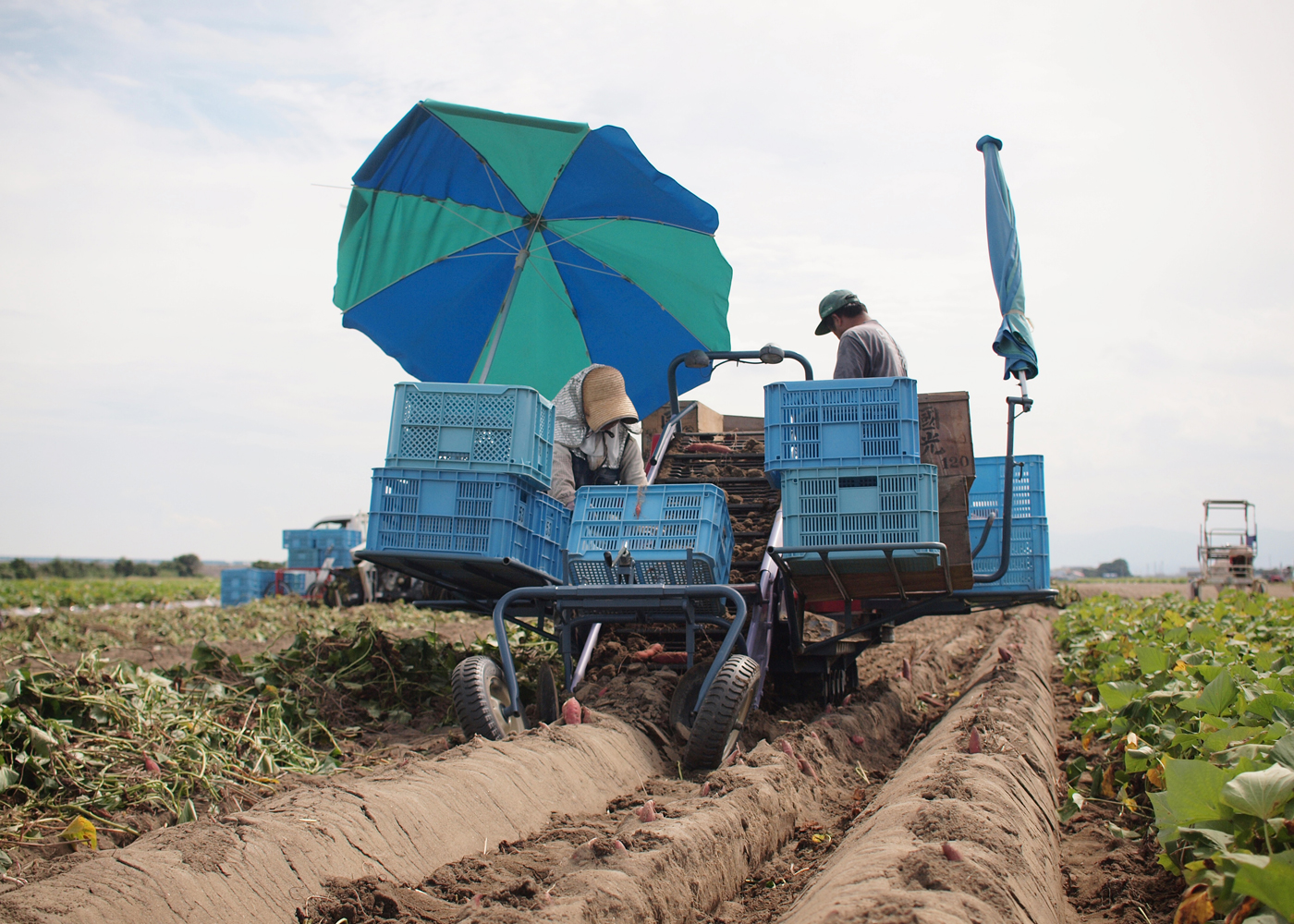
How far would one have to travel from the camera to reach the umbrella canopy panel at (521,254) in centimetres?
592

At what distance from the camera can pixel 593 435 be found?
19.1 ft

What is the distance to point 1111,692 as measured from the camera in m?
4.32

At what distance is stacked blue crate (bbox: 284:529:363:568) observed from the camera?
1927cm

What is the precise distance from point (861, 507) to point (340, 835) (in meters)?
2.89

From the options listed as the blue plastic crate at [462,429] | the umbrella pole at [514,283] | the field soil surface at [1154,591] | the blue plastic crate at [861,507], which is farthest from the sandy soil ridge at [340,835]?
the field soil surface at [1154,591]

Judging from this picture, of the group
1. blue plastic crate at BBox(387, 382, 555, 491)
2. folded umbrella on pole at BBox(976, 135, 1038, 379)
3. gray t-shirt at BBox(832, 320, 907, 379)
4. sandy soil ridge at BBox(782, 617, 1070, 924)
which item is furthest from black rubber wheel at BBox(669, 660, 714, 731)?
folded umbrella on pole at BBox(976, 135, 1038, 379)

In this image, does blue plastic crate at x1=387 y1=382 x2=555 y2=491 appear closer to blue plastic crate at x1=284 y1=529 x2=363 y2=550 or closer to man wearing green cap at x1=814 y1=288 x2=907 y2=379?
man wearing green cap at x1=814 y1=288 x2=907 y2=379

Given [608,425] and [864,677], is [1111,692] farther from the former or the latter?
[864,677]

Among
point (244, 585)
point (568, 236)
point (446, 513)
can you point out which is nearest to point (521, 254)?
point (568, 236)

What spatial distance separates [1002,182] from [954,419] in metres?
1.66

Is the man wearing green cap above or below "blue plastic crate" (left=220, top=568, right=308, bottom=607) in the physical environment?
above

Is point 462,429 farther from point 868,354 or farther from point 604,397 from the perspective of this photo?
point 868,354

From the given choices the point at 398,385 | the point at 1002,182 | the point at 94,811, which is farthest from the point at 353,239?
the point at 1002,182

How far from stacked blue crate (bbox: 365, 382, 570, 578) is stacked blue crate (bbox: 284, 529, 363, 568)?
1487cm
